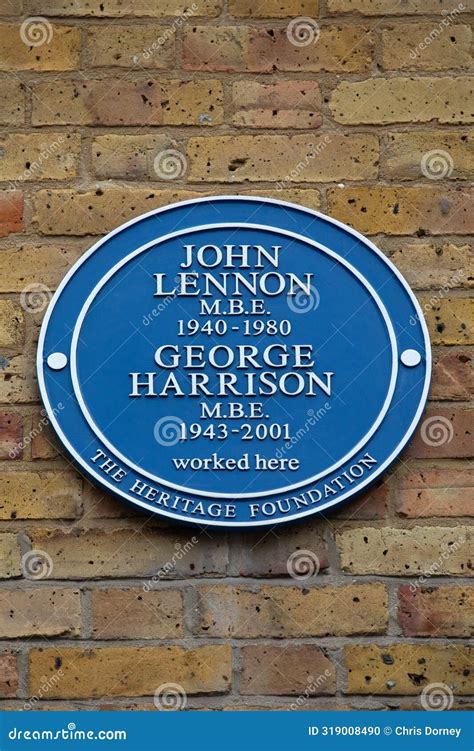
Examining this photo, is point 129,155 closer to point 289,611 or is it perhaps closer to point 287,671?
point 289,611

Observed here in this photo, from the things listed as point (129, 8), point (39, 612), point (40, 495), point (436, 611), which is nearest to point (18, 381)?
point (40, 495)

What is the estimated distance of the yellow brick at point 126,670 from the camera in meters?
2.26

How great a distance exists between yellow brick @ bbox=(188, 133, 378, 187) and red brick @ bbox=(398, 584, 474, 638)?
86 centimetres

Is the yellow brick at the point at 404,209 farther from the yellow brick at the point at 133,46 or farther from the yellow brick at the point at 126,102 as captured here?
the yellow brick at the point at 133,46

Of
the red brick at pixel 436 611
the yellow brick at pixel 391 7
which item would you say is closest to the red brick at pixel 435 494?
the red brick at pixel 436 611

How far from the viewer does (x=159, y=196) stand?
8.04 ft

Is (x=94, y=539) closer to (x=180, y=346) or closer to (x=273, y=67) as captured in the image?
(x=180, y=346)

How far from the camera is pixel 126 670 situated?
7.45ft

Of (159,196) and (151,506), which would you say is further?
(159,196)

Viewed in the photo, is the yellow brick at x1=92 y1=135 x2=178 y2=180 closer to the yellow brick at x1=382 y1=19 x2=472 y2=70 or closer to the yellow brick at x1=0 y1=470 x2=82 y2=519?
the yellow brick at x1=382 y1=19 x2=472 y2=70

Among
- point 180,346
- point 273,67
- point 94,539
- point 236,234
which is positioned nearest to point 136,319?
point 180,346

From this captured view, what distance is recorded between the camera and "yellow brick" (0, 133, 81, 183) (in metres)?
2.46

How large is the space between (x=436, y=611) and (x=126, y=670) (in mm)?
613

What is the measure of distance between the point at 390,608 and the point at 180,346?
66cm
